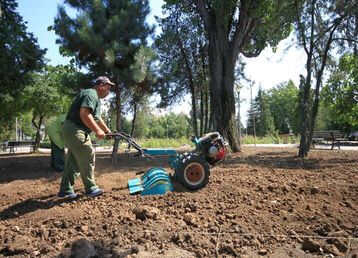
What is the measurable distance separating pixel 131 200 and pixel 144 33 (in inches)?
244

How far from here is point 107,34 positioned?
821 centimetres

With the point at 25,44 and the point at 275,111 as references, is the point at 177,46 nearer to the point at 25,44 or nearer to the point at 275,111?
the point at 25,44

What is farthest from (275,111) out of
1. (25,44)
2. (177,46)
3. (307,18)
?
(25,44)

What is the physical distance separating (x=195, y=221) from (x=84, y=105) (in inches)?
80.7

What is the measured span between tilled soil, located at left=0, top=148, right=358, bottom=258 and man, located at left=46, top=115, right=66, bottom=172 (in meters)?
1.45

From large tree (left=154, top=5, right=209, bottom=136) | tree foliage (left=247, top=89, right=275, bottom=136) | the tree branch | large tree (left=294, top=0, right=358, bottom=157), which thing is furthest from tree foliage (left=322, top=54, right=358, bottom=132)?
tree foliage (left=247, top=89, right=275, bottom=136)

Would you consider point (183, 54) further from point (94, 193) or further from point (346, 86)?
point (94, 193)

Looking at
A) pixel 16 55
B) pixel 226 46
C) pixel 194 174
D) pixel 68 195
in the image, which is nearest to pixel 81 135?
pixel 68 195

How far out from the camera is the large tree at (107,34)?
26.3 feet

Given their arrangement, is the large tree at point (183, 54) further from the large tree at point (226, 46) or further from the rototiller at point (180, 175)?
the rototiller at point (180, 175)

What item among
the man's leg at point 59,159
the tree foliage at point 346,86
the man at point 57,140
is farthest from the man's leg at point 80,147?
the tree foliage at point 346,86

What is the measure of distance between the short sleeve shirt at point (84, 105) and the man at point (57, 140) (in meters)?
1.54

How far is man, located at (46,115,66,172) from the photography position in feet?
19.6

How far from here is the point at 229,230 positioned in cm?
324
